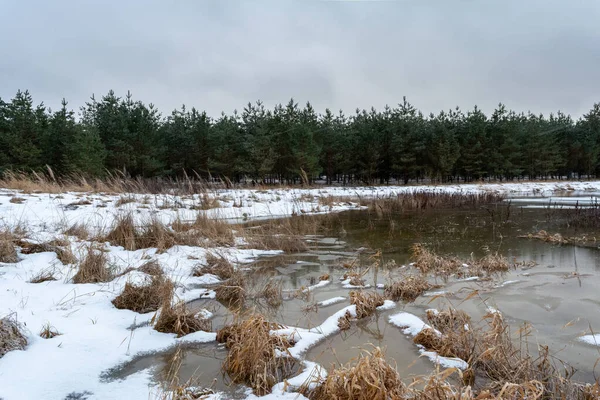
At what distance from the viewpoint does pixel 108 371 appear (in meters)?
2.43

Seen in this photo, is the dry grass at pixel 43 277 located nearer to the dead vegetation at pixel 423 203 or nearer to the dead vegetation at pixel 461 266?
the dead vegetation at pixel 461 266

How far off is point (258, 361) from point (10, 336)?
1854mm

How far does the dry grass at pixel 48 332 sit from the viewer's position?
108 inches

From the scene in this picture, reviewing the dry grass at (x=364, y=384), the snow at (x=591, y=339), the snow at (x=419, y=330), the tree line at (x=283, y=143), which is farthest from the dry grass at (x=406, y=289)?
the tree line at (x=283, y=143)

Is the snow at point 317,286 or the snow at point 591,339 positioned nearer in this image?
the snow at point 591,339

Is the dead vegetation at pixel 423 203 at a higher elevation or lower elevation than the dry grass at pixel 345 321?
higher

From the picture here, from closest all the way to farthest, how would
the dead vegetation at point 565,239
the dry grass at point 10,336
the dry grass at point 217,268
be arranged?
the dry grass at point 10,336, the dry grass at point 217,268, the dead vegetation at point 565,239

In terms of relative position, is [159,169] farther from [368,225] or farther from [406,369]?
[406,369]

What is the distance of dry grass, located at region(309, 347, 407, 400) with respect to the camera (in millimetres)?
1908

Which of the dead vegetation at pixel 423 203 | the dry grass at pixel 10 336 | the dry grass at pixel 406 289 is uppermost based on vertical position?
the dead vegetation at pixel 423 203

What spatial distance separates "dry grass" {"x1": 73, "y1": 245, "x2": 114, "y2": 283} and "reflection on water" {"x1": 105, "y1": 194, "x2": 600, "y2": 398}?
1311mm

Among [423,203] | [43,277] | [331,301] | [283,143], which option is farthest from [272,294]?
[283,143]

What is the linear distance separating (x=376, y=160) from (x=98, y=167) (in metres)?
26.3

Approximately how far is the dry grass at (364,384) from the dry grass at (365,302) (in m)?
1.44
